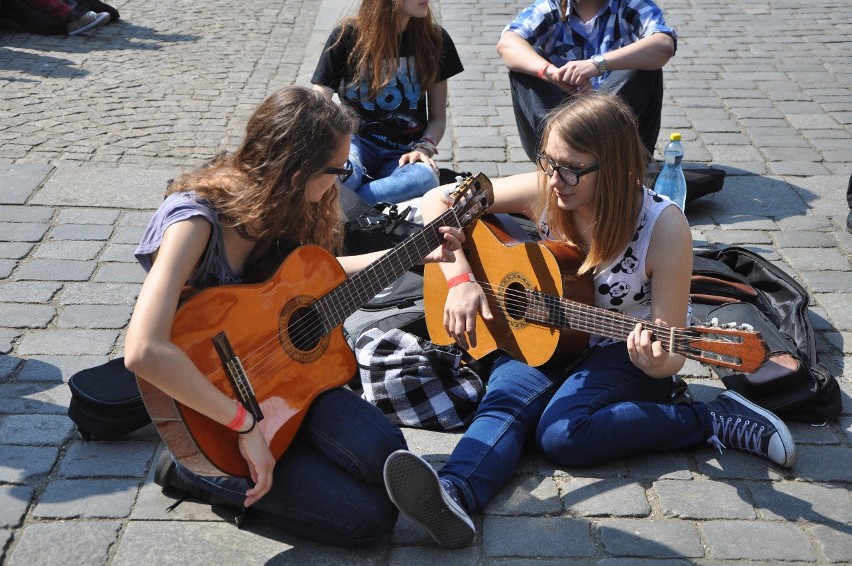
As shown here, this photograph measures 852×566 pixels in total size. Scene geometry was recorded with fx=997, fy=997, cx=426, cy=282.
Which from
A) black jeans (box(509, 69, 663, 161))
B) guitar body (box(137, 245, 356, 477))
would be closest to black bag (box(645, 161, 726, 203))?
black jeans (box(509, 69, 663, 161))

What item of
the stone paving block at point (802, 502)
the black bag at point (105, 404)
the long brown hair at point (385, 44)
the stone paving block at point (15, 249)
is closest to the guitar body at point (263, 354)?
the black bag at point (105, 404)

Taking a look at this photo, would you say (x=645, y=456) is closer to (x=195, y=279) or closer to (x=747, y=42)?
(x=195, y=279)

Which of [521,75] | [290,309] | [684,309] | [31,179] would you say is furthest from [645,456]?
[31,179]

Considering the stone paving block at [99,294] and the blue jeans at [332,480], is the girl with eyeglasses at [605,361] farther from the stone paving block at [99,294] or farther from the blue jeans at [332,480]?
the stone paving block at [99,294]

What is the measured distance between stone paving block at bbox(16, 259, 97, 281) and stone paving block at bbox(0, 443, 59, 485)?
1.27 meters

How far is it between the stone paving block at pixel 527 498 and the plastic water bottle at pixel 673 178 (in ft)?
7.93

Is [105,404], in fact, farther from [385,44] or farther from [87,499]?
[385,44]

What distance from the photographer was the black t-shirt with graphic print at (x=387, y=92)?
4844 millimetres

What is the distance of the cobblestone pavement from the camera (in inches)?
115

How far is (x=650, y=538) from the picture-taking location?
2.94 meters

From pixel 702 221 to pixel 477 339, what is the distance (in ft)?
6.95

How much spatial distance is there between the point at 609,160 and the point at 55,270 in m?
2.58

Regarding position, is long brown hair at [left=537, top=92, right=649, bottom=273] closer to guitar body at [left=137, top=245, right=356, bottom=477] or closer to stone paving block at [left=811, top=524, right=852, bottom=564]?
guitar body at [left=137, top=245, right=356, bottom=477]

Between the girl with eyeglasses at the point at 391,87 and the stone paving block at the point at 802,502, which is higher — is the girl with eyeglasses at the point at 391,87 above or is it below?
above
